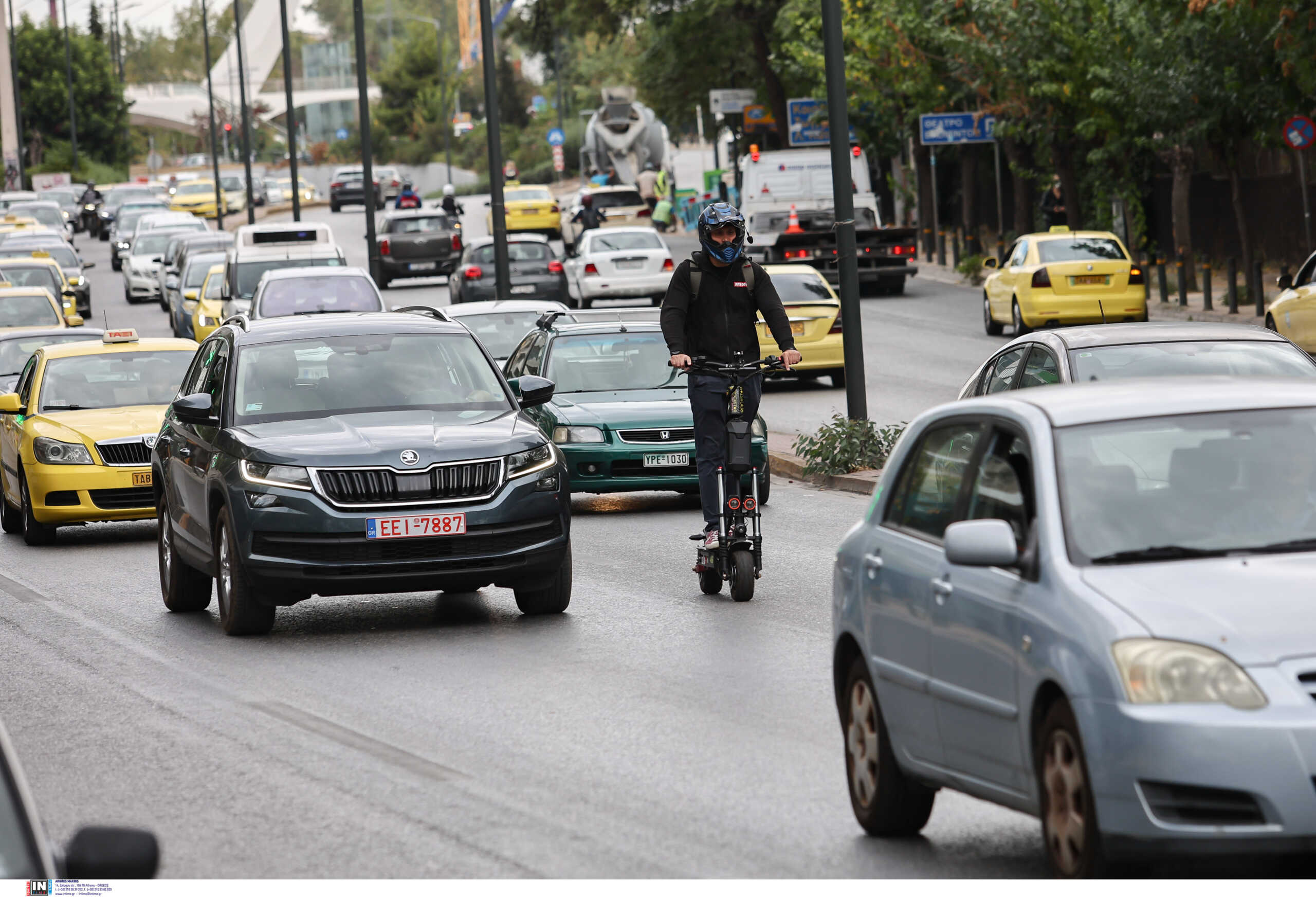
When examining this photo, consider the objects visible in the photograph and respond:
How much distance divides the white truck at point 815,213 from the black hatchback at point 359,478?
96.5 ft

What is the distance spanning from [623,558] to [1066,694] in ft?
30.8

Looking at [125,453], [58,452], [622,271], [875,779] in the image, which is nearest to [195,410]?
[125,453]

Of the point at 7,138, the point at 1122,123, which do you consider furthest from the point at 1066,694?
the point at 7,138

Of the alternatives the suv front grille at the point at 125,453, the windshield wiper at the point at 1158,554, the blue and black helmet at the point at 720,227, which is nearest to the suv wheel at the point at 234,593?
the blue and black helmet at the point at 720,227

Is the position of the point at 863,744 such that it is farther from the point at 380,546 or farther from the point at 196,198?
the point at 196,198

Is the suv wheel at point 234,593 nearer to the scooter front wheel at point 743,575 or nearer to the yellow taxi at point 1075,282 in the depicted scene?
the scooter front wheel at point 743,575

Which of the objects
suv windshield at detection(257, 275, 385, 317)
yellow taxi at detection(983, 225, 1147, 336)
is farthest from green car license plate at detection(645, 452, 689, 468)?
yellow taxi at detection(983, 225, 1147, 336)

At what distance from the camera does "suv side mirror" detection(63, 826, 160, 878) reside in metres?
3.68

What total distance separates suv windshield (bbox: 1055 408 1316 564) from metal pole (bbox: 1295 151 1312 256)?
90.9 ft

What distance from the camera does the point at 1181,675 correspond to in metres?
5.27

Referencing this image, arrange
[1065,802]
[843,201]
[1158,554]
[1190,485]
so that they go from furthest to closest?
1. [843,201]
2. [1190,485]
3. [1158,554]
4. [1065,802]

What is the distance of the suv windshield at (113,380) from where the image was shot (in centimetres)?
1827

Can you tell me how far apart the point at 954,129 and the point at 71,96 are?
69.6m

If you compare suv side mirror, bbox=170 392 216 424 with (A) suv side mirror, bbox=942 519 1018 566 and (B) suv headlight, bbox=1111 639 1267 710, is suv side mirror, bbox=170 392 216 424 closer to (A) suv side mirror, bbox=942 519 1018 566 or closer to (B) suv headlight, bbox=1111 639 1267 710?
(A) suv side mirror, bbox=942 519 1018 566
